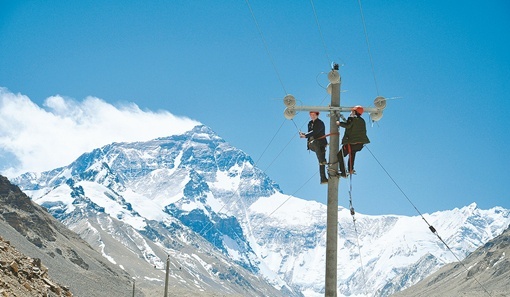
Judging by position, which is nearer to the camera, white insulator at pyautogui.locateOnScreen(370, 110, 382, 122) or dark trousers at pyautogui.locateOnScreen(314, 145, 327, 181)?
white insulator at pyautogui.locateOnScreen(370, 110, 382, 122)

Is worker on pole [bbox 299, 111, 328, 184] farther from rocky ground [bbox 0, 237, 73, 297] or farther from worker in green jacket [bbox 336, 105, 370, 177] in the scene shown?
rocky ground [bbox 0, 237, 73, 297]

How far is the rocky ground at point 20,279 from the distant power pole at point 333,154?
893 centimetres

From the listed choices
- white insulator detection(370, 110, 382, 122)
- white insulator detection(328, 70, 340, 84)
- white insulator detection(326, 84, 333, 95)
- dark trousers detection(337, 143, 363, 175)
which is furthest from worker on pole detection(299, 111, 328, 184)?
white insulator detection(328, 70, 340, 84)

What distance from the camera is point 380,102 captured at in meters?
11.2

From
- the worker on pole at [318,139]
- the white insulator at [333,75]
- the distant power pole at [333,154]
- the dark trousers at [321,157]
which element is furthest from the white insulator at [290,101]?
the dark trousers at [321,157]

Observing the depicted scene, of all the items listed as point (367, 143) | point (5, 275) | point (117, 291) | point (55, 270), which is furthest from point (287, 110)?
point (117, 291)

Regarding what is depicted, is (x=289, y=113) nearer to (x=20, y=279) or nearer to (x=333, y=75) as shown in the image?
(x=333, y=75)

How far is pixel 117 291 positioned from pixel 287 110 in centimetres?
17959

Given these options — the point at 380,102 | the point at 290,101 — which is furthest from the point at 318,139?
the point at 380,102

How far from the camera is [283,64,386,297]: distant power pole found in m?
10.4

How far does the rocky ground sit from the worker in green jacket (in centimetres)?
926

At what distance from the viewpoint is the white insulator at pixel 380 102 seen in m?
11.2

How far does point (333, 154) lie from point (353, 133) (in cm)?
51

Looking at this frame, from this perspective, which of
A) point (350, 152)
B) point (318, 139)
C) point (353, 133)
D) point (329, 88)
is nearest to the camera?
point (329, 88)
